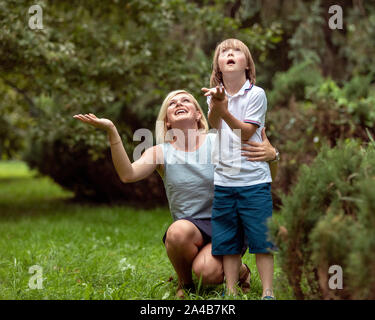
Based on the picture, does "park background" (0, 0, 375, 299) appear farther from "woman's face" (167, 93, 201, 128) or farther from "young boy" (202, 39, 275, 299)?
"woman's face" (167, 93, 201, 128)

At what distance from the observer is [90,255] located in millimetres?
3971

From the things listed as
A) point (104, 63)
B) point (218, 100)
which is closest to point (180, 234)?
point (218, 100)

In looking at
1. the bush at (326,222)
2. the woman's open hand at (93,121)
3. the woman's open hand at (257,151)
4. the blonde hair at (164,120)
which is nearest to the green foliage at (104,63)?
the blonde hair at (164,120)

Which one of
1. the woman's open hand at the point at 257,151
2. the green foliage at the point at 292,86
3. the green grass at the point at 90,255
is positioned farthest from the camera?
the green foliage at the point at 292,86

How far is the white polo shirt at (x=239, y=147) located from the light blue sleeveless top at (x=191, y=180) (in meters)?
0.27

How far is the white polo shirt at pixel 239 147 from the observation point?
253 cm

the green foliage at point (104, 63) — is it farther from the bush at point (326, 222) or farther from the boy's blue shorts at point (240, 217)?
the bush at point (326, 222)

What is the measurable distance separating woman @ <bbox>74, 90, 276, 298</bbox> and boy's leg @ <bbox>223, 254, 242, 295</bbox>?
8cm

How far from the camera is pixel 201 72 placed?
20.3ft

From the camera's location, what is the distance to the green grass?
282 cm

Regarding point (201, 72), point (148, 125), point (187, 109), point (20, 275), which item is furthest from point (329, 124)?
point (20, 275)

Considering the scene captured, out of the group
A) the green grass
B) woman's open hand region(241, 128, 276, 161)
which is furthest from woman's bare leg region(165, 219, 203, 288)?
woman's open hand region(241, 128, 276, 161)
